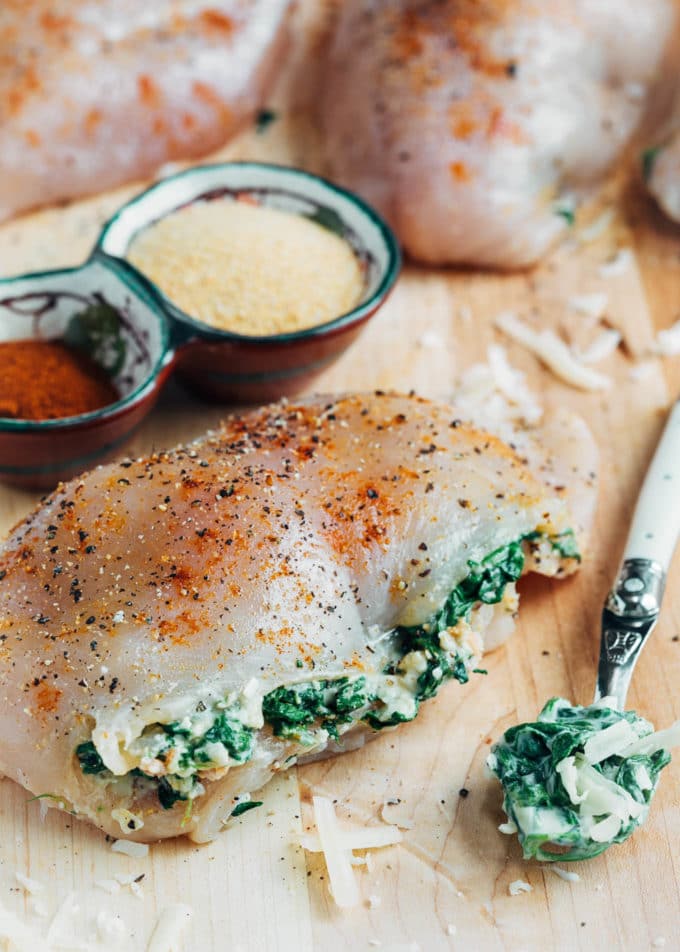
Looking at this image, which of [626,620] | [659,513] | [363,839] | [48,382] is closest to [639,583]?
[626,620]

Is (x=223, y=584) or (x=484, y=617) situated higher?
(x=223, y=584)

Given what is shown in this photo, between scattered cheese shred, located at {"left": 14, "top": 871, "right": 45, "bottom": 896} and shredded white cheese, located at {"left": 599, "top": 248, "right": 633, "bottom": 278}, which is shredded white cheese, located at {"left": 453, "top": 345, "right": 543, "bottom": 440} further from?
scattered cheese shred, located at {"left": 14, "top": 871, "right": 45, "bottom": 896}

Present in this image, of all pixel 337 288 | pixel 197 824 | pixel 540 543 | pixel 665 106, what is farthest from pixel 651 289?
pixel 197 824

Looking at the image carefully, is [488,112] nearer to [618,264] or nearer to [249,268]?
[618,264]

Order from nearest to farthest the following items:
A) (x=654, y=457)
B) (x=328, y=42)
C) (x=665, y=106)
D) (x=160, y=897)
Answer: (x=160, y=897) < (x=654, y=457) < (x=665, y=106) < (x=328, y=42)

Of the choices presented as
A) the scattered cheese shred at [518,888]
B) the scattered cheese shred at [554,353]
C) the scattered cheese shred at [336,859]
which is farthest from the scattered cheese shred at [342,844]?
the scattered cheese shred at [554,353]

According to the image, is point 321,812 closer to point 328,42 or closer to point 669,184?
point 669,184
